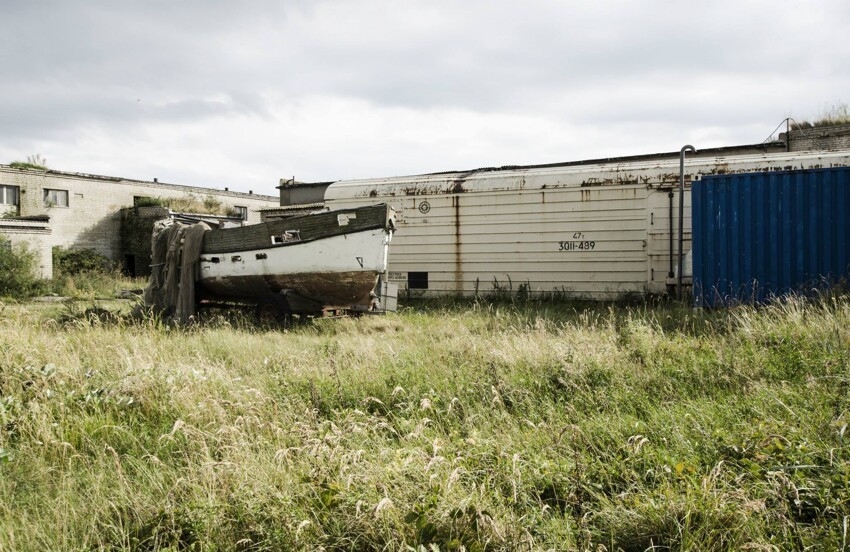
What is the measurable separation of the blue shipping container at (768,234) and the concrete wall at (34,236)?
2012 cm

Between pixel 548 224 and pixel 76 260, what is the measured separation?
77.7 ft

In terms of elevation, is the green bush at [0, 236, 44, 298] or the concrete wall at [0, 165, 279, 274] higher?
the concrete wall at [0, 165, 279, 274]

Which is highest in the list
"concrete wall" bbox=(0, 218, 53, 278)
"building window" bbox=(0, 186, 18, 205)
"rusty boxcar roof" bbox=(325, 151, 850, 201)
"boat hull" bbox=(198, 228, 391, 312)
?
"building window" bbox=(0, 186, 18, 205)

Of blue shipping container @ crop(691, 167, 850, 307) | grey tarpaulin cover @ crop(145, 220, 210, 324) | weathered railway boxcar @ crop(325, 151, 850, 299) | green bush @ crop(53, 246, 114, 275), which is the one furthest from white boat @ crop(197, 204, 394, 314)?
green bush @ crop(53, 246, 114, 275)

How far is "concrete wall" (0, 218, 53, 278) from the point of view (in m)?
20.6

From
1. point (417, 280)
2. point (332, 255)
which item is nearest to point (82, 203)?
point (417, 280)

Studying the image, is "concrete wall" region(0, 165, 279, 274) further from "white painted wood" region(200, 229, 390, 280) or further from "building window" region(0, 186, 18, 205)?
"white painted wood" region(200, 229, 390, 280)

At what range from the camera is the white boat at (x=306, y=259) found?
9680 mm

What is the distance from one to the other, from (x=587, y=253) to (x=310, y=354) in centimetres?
713

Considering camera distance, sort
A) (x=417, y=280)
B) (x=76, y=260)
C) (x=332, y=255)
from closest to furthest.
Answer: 1. (x=332, y=255)
2. (x=417, y=280)
3. (x=76, y=260)

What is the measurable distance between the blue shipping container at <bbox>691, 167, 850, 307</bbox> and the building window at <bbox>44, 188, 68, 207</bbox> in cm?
2901

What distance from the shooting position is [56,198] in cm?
2906

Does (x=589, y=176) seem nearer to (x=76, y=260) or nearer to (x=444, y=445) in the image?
(x=444, y=445)


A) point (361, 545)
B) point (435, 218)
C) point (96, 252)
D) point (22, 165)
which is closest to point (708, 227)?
point (435, 218)
